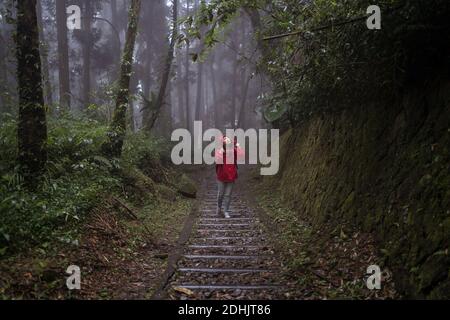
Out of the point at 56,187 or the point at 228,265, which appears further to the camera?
the point at 56,187

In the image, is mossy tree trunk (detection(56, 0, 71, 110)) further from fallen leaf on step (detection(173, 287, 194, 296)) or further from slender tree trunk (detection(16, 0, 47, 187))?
fallen leaf on step (detection(173, 287, 194, 296))

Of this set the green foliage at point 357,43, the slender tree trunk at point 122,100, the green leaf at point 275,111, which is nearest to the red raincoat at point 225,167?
the green foliage at point 357,43

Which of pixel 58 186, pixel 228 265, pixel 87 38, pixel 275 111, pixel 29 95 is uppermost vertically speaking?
pixel 87 38

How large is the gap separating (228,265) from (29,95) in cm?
448

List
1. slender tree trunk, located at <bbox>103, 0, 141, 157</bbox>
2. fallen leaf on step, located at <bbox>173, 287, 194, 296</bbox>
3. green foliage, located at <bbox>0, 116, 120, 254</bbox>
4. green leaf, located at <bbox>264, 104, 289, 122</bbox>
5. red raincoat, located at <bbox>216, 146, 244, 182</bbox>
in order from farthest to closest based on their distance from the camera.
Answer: green leaf, located at <bbox>264, 104, 289, 122</bbox> → slender tree trunk, located at <bbox>103, 0, 141, 157</bbox> → red raincoat, located at <bbox>216, 146, 244, 182</bbox> → green foliage, located at <bbox>0, 116, 120, 254</bbox> → fallen leaf on step, located at <bbox>173, 287, 194, 296</bbox>

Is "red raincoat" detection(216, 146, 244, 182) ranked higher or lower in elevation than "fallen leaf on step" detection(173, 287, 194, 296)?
higher

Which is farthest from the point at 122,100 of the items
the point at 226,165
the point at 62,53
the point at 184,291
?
the point at 62,53

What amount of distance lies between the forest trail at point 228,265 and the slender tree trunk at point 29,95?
122 inches

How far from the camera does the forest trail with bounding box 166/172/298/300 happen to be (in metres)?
4.93

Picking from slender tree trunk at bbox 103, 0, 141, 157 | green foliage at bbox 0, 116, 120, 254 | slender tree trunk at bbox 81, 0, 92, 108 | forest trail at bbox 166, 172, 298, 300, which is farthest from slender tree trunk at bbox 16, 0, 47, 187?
slender tree trunk at bbox 81, 0, 92, 108

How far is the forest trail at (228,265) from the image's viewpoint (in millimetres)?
4934

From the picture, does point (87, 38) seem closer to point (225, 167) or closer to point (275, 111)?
point (275, 111)

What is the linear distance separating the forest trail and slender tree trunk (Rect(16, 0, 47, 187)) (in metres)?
3.10

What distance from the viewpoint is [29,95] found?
634 cm
